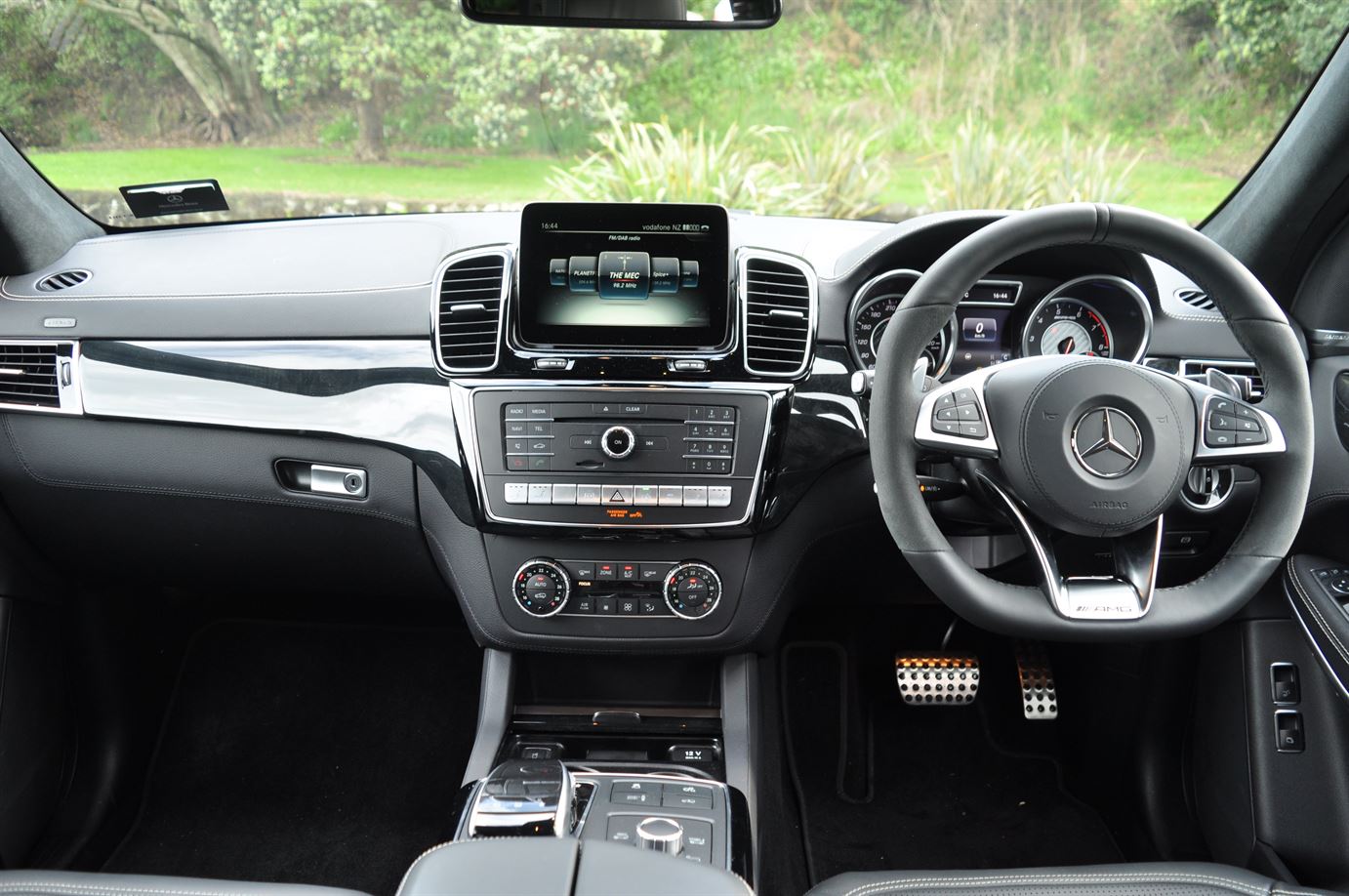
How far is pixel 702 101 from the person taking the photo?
500 cm

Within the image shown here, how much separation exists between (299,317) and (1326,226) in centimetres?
222

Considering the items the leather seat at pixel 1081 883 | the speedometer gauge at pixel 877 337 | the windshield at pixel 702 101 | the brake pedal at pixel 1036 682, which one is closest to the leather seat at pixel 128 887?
the leather seat at pixel 1081 883

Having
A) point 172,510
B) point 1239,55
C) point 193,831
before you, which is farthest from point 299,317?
point 1239,55

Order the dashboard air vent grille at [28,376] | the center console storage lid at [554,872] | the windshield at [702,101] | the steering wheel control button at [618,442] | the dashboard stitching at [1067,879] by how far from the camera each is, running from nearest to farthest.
A: the center console storage lid at [554,872] < the dashboard stitching at [1067,879] < the steering wheel control button at [618,442] < the dashboard air vent grille at [28,376] < the windshield at [702,101]

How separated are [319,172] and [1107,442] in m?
3.49

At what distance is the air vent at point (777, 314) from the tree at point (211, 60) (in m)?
2.76

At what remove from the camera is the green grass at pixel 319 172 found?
2.84m

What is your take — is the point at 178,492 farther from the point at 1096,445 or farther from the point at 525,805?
the point at 1096,445

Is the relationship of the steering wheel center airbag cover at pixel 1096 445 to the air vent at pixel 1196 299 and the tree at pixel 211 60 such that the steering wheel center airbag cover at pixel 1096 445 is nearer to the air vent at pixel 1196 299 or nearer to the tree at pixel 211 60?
the air vent at pixel 1196 299

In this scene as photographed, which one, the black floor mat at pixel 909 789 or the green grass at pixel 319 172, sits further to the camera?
the green grass at pixel 319 172

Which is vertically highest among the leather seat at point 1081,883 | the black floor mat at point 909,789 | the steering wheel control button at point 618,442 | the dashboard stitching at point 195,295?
the dashboard stitching at point 195,295

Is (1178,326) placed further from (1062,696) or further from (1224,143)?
(1224,143)

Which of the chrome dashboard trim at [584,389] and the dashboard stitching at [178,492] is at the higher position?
the chrome dashboard trim at [584,389]

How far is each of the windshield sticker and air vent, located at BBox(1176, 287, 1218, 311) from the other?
228 cm
